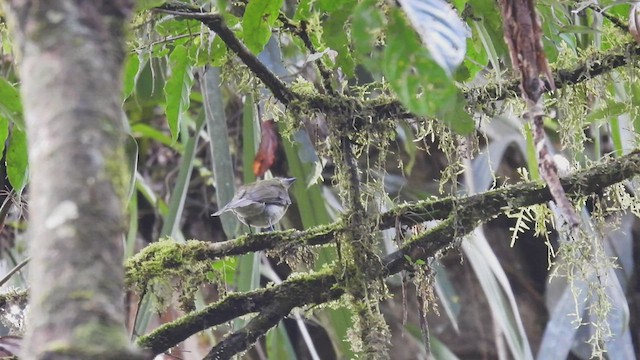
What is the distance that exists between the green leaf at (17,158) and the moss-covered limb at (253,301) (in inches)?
14.4

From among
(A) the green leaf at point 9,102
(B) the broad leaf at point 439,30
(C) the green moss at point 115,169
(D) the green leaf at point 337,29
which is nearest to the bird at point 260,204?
(D) the green leaf at point 337,29

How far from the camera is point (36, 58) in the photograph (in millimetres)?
593

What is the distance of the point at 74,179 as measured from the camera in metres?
0.55

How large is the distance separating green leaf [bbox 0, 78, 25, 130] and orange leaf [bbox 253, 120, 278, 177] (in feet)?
3.17

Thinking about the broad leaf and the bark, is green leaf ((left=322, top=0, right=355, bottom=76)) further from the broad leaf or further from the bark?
the bark

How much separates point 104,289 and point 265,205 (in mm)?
1625

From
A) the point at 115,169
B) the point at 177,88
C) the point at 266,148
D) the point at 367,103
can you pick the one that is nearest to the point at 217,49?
the point at 177,88

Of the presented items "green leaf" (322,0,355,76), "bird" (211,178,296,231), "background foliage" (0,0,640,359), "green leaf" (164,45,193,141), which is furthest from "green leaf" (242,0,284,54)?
"bird" (211,178,296,231)

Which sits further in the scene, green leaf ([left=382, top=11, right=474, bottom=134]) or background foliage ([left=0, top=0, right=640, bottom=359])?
background foliage ([left=0, top=0, right=640, bottom=359])

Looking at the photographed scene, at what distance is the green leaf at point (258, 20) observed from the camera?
144 centimetres

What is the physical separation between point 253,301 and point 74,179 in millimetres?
1053

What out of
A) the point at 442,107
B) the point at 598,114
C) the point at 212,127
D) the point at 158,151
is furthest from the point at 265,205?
the point at 158,151

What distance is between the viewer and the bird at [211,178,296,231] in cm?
215

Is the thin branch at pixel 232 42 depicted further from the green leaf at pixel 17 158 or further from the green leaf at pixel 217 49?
the green leaf at pixel 17 158
